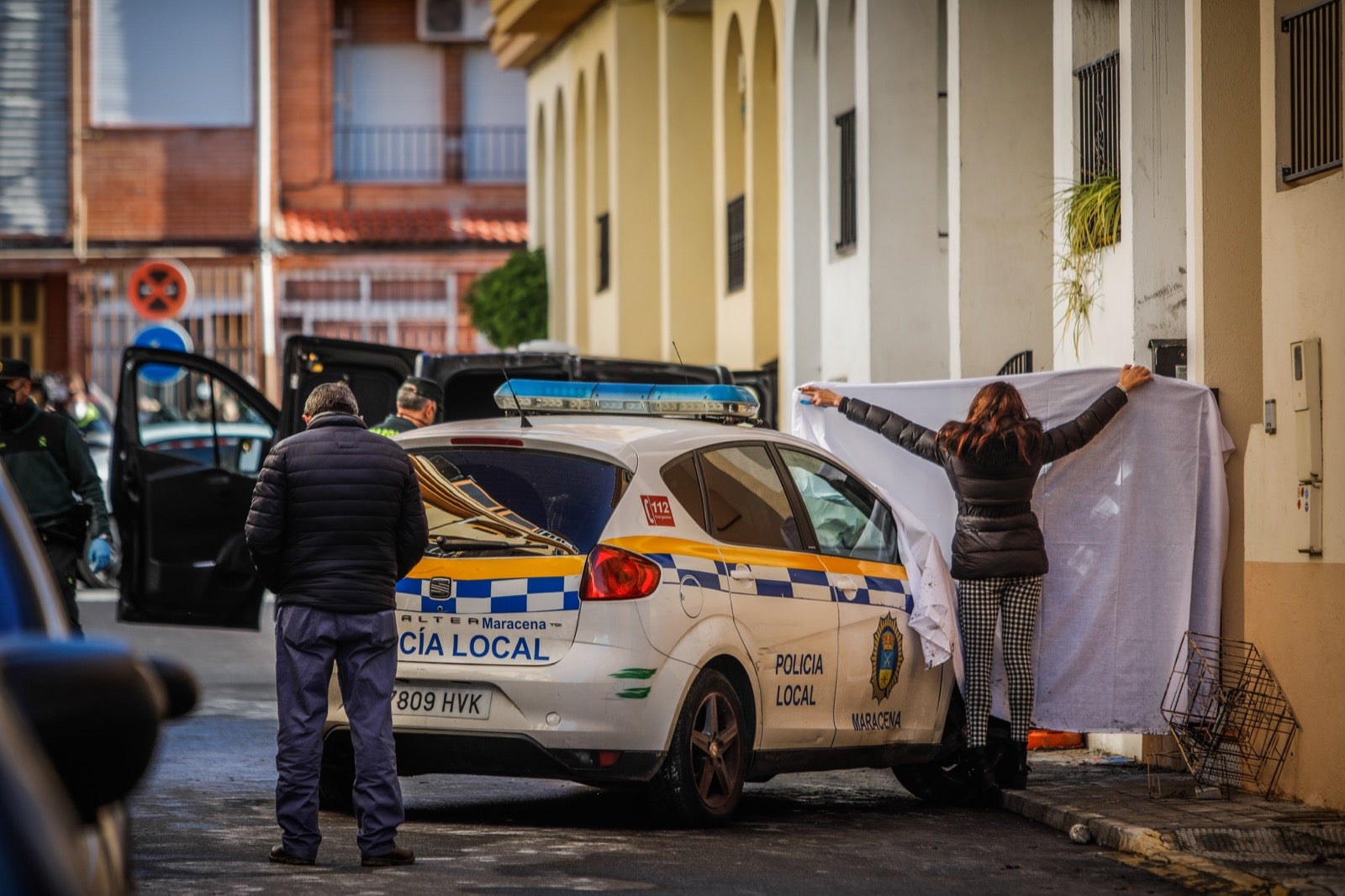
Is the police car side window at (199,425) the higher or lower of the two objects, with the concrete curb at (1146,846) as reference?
higher

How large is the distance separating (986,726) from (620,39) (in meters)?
17.1

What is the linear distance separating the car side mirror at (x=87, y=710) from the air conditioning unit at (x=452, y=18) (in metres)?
39.3

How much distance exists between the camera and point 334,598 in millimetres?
8523

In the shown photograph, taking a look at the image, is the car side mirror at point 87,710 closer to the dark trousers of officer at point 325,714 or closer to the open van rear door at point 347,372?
the dark trousers of officer at point 325,714

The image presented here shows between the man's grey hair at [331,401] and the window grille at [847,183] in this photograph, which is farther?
the window grille at [847,183]

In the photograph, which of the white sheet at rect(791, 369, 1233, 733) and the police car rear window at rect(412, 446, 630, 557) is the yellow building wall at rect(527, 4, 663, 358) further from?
the police car rear window at rect(412, 446, 630, 557)

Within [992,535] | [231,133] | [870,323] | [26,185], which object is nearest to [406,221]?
[231,133]

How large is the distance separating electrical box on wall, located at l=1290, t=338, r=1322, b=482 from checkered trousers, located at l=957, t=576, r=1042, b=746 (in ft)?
4.75

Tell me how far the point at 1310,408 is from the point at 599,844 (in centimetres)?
345

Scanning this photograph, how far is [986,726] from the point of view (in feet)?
35.1

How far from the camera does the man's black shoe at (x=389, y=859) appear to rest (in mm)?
8453

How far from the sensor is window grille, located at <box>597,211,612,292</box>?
28.7 meters

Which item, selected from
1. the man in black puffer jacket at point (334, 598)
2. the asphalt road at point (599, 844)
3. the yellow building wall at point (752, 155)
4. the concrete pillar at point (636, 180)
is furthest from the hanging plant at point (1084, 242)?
the concrete pillar at point (636, 180)

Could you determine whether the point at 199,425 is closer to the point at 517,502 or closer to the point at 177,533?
the point at 177,533
